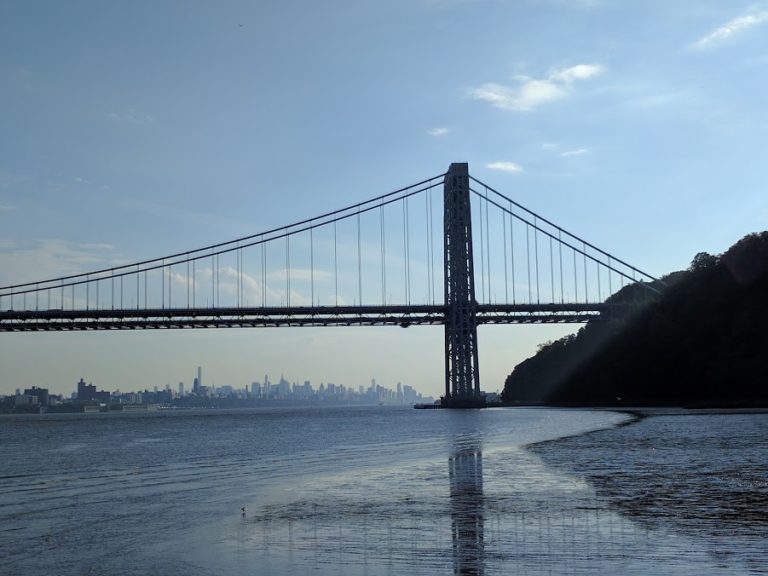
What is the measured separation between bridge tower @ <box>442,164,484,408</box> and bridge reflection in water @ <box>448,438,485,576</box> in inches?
2505

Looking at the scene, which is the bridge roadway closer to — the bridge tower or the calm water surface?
the bridge tower

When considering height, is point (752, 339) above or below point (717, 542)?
above

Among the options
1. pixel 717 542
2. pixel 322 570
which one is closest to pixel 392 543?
pixel 322 570

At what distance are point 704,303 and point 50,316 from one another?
52.4 m

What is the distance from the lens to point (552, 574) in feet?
31.7

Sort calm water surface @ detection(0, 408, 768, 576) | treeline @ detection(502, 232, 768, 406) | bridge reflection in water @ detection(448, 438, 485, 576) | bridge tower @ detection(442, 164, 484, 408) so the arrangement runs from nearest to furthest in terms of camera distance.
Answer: bridge reflection in water @ detection(448, 438, 485, 576), calm water surface @ detection(0, 408, 768, 576), treeline @ detection(502, 232, 768, 406), bridge tower @ detection(442, 164, 484, 408)

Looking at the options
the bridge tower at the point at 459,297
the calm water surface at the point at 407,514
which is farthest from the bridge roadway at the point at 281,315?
the calm water surface at the point at 407,514

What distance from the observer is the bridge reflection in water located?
10.5 meters

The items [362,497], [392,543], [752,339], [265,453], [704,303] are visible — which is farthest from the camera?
[704,303]

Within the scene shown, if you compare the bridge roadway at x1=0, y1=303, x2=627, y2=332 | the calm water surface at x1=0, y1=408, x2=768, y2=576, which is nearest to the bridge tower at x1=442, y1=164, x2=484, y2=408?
the bridge roadway at x1=0, y1=303, x2=627, y2=332

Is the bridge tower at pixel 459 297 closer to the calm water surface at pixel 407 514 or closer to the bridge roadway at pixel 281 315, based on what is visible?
the bridge roadway at pixel 281 315

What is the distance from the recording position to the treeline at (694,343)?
2488 inches

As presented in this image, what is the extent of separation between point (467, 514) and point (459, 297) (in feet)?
255

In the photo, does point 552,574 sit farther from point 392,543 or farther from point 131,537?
point 131,537
